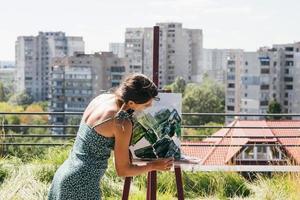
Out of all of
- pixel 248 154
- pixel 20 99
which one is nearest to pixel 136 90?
pixel 248 154

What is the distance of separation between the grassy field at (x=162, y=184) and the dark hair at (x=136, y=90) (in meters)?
1.81

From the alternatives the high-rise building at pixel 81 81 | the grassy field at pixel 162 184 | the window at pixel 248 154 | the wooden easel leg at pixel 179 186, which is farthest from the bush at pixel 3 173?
the high-rise building at pixel 81 81

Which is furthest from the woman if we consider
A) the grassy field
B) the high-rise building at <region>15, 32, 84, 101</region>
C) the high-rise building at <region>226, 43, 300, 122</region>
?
the high-rise building at <region>15, 32, 84, 101</region>

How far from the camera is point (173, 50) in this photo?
294 feet

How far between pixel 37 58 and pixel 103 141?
86275 millimetres

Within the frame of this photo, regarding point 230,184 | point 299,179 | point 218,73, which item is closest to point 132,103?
point 299,179

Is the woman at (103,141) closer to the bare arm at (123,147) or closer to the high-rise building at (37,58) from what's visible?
the bare arm at (123,147)

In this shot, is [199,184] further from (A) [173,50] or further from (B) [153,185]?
(A) [173,50]

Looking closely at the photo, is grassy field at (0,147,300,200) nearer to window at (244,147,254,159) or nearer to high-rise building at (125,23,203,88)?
window at (244,147,254,159)

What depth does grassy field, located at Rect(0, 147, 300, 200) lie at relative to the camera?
16.3 feet

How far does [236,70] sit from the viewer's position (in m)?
76.3

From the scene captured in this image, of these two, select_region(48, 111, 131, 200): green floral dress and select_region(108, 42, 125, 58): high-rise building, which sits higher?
select_region(108, 42, 125, 58): high-rise building

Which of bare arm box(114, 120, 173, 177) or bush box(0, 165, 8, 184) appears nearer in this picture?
bare arm box(114, 120, 173, 177)

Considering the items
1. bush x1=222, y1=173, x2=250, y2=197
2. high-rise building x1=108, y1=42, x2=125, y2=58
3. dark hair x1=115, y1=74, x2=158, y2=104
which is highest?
high-rise building x1=108, y1=42, x2=125, y2=58
